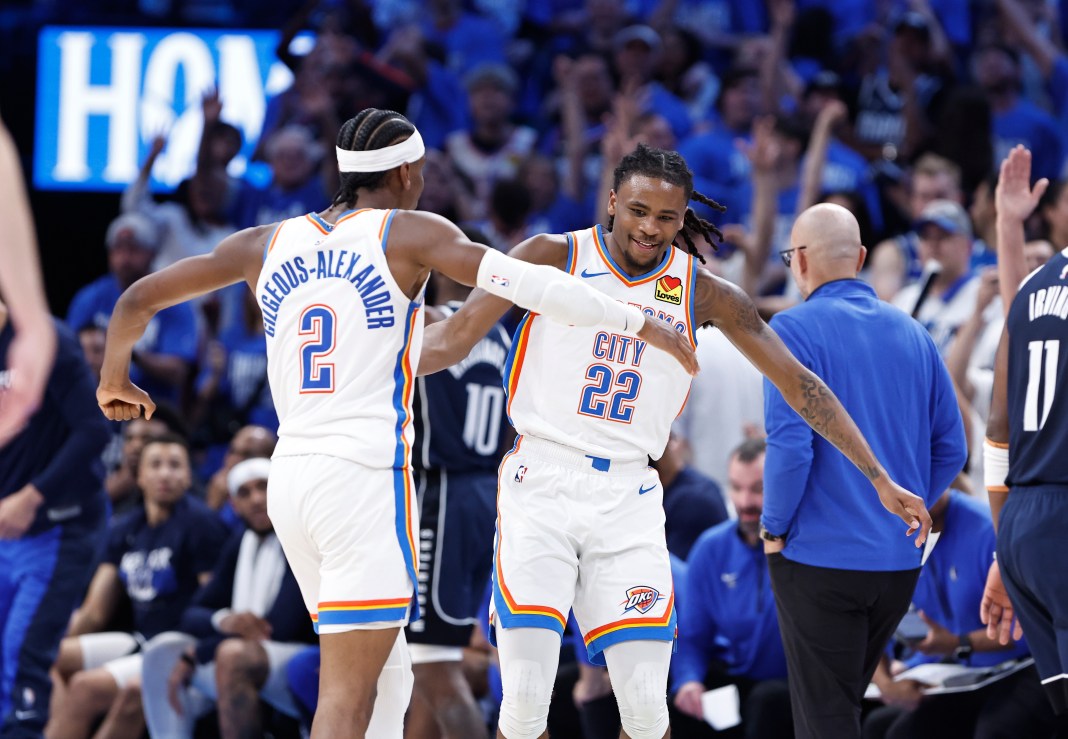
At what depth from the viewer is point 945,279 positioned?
8.41 m

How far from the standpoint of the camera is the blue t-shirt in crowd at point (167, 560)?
872 centimetres

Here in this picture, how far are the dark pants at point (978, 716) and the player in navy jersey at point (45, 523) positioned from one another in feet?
12.1

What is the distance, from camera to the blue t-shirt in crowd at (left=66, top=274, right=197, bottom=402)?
10.8 meters

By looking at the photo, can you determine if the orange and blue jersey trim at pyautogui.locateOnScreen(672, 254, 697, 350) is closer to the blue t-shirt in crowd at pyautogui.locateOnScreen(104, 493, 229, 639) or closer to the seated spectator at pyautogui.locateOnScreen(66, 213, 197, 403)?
the blue t-shirt in crowd at pyautogui.locateOnScreen(104, 493, 229, 639)

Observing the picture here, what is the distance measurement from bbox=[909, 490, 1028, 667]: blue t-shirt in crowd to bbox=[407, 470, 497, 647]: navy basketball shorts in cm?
195

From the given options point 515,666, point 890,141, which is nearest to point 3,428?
point 515,666

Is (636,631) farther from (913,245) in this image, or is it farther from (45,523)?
(913,245)

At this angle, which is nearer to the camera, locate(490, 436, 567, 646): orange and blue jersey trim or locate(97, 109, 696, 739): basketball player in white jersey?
locate(97, 109, 696, 739): basketball player in white jersey

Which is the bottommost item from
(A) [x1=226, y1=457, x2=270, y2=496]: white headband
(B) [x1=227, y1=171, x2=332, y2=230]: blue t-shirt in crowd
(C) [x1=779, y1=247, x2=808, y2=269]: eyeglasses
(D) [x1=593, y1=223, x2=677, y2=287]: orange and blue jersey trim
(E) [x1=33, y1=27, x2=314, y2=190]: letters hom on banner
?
(A) [x1=226, y1=457, x2=270, y2=496]: white headband

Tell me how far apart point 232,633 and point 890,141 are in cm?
608

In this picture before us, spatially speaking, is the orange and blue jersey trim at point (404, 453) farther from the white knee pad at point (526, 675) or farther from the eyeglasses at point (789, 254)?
the eyeglasses at point (789, 254)

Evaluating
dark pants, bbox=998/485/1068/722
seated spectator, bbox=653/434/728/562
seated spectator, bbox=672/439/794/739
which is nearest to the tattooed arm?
dark pants, bbox=998/485/1068/722

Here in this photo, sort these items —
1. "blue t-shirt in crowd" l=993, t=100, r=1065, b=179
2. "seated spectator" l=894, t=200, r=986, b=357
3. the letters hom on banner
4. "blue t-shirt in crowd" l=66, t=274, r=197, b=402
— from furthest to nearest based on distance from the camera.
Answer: the letters hom on banner < "blue t-shirt in crowd" l=66, t=274, r=197, b=402 < "blue t-shirt in crowd" l=993, t=100, r=1065, b=179 < "seated spectator" l=894, t=200, r=986, b=357

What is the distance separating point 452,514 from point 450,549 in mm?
156
